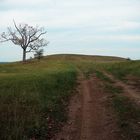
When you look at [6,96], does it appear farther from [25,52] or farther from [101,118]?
[25,52]

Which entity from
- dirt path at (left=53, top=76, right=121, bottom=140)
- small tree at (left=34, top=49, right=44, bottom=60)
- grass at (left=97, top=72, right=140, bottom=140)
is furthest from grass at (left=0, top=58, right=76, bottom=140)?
small tree at (left=34, top=49, right=44, bottom=60)

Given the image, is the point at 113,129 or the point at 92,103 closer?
the point at 113,129

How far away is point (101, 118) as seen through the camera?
14.5 metres

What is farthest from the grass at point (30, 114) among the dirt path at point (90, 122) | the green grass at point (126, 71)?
the green grass at point (126, 71)

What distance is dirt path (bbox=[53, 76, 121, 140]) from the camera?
1191cm

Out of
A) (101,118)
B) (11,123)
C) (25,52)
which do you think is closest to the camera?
(11,123)

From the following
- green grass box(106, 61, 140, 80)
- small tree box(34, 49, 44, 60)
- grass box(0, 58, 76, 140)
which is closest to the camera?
grass box(0, 58, 76, 140)

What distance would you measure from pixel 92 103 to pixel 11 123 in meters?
6.64

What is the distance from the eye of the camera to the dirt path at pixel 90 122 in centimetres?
1191

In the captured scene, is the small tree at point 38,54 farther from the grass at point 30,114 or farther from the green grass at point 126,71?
the grass at point 30,114

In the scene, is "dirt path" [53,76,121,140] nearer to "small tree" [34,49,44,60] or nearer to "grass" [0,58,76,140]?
"grass" [0,58,76,140]

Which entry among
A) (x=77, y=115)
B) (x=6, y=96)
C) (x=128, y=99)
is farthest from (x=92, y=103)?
(x=6, y=96)

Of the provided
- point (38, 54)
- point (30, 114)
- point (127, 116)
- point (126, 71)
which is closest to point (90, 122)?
point (127, 116)

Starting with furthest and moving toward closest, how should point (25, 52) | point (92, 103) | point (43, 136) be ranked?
point (25, 52), point (92, 103), point (43, 136)
